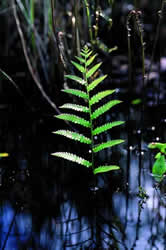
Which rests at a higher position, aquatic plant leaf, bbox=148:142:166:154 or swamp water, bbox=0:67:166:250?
aquatic plant leaf, bbox=148:142:166:154

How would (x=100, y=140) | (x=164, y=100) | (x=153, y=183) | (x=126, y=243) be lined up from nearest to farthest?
(x=126, y=243) < (x=153, y=183) < (x=100, y=140) < (x=164, y=100)

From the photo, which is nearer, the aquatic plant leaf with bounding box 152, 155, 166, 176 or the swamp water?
the swamp water

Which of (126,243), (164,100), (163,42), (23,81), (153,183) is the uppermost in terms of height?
(163,42)

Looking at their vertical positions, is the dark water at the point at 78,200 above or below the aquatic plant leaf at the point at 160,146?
below

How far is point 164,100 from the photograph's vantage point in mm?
2287

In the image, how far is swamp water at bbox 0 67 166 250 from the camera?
1.15 metres

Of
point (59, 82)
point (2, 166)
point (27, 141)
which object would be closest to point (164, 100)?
point (59, 82)

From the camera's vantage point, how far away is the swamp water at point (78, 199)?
1146 mm

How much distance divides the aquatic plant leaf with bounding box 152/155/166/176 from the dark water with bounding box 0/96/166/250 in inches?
1.4

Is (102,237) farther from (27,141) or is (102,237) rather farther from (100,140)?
(27,141)

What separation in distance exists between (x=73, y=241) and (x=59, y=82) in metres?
1.14

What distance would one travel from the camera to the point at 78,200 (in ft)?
4.41

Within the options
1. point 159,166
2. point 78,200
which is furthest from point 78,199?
point 159,166

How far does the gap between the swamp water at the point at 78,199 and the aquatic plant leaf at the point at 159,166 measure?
0.04 m
